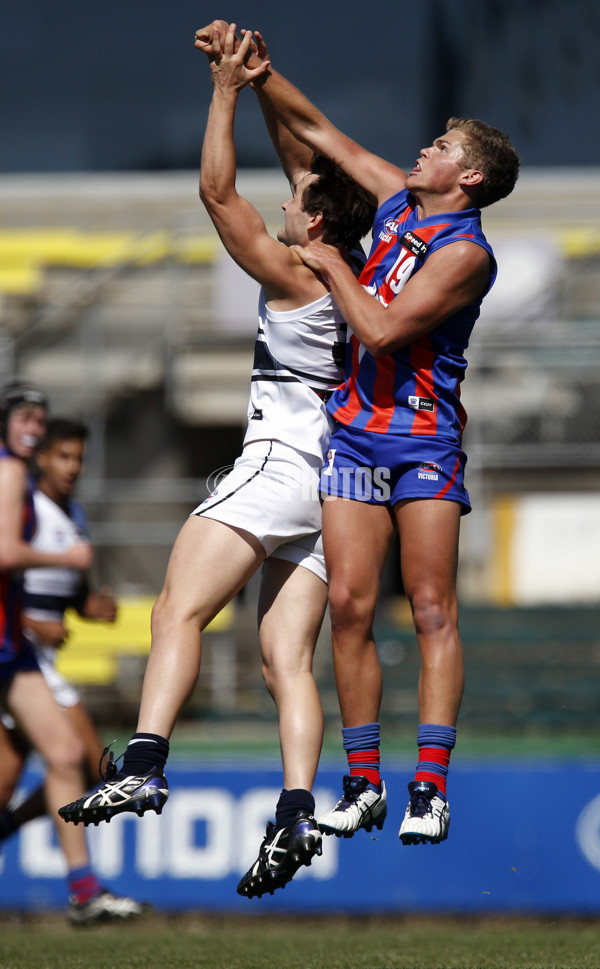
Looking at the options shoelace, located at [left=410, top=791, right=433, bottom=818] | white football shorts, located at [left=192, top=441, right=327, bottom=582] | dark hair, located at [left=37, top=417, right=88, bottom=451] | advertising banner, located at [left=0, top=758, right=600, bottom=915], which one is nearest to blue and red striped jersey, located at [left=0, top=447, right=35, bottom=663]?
dark hair, located at [left=37, top=417, right=88, bottom=451]

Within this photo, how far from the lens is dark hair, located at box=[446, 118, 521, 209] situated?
4.21 meters

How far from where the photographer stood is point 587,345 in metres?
11.0

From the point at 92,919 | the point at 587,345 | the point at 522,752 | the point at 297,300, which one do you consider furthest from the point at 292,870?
the point at 587,345

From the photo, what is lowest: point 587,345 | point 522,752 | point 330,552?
point 522,752

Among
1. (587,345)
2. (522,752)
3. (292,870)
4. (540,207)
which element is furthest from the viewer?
(540,207)

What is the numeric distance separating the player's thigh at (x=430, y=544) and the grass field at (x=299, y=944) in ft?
5.13

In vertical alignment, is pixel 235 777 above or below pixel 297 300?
below

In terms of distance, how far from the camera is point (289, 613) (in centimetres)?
429

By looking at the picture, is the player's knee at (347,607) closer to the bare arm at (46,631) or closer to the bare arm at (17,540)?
the bare arm at (17,540)

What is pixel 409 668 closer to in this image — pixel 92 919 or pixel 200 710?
pixel 200 710

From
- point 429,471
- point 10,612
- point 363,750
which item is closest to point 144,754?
point 363,750

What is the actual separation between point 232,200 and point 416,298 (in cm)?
70

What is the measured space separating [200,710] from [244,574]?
239 inches

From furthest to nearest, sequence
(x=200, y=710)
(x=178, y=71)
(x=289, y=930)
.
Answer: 1. (x=178, y=71)
2. (x=200, y=710)
3. (x=289, y=930)
